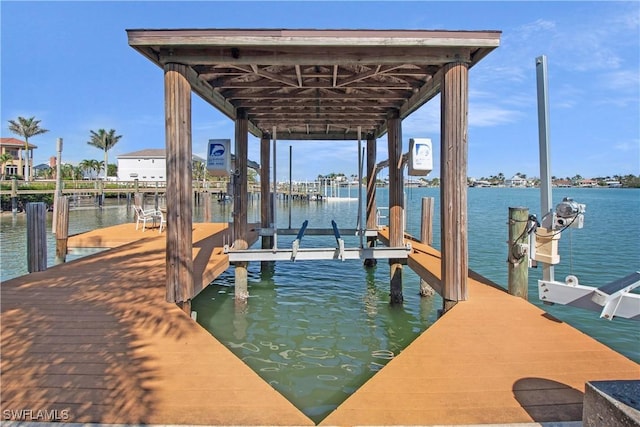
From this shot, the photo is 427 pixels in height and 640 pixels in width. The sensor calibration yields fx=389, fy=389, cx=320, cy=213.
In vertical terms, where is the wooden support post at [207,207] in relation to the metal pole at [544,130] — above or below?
below

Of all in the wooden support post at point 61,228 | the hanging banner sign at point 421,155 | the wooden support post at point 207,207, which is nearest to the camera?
the hanging banner sign at point 421,155

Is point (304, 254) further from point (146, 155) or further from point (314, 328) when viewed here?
point (146, 155)

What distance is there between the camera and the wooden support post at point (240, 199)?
8492 mm

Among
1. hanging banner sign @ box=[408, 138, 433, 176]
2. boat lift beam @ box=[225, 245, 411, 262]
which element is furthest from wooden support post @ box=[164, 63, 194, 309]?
hanging banner sign @ box=[408, 138, 433, 176]

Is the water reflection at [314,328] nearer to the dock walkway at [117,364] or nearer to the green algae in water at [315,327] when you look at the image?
the green algae in water at [315,327]

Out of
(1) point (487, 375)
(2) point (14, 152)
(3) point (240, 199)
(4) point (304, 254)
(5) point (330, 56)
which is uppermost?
(2) point (14, 152)

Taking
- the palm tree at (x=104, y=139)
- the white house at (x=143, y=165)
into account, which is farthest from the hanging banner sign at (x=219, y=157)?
the palm tree at (x=104, y=139)

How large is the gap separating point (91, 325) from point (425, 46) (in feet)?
17.6

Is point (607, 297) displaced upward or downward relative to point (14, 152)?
downward

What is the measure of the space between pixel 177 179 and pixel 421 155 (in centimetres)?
418

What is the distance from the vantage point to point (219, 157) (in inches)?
290
